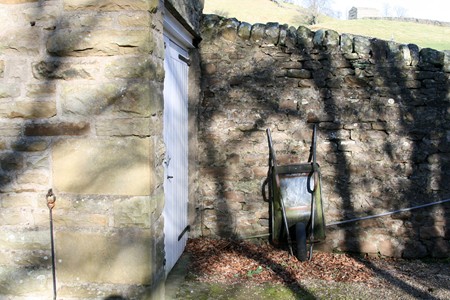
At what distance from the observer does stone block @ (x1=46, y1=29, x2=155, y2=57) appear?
2674 millimetres

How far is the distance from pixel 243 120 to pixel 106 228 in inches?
→ 100

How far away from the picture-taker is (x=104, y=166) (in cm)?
274

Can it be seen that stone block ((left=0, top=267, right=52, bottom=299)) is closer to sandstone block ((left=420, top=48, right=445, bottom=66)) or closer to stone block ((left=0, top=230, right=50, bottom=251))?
stone block ((left=0, top=230, right=50, bottom=251))

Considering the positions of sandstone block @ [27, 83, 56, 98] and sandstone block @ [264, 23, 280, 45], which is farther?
sandstone block @ [264, 23, 280, 45]

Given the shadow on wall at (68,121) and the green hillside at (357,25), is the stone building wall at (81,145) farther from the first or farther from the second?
the green hillside at (357,25)

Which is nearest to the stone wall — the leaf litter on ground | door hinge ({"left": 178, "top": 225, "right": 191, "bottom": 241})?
the leaf litter on ground

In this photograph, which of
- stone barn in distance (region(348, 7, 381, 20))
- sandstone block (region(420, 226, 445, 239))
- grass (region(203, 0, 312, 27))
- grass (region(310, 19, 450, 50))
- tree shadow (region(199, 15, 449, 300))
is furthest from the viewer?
stone barn in distance (region(348, 7, 381, 20))

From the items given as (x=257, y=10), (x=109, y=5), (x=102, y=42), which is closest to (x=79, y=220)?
(x=102, y=42)

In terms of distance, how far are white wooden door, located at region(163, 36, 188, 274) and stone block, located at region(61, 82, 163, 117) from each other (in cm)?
106

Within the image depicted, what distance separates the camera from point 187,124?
4.86 meters

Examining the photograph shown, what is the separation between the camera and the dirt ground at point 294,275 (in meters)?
3.94

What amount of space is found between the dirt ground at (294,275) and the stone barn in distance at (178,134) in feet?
0.73

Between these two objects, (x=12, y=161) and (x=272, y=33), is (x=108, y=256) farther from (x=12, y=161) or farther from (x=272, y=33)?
(x=272, y=33)

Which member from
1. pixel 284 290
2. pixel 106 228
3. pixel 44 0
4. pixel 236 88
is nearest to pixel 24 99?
pixel 44 0
